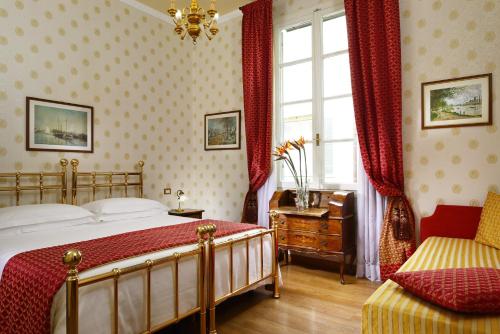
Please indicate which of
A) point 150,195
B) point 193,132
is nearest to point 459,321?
point 150,195

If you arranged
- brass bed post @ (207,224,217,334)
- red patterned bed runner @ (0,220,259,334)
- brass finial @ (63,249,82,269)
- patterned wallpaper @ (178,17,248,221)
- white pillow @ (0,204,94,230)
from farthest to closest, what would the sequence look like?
patterned wallpaper @ (178,17,248,221), white pillow @ (0,204,94,230), brass bed post @ (207,224,217,334), red patterned bed runner @ (0,220,259,334), brass finial @ (63,249,82,269)

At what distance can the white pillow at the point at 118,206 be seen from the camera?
11.4 ft

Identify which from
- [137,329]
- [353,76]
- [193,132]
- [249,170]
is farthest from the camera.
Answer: [193,132]

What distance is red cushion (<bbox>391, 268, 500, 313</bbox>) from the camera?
1369mm

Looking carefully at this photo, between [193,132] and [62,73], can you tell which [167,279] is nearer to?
[62,73]

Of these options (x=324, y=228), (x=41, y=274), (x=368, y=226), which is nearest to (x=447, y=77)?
(x=368, y=226)

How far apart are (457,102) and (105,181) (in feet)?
13.2

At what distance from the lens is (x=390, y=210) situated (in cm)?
353

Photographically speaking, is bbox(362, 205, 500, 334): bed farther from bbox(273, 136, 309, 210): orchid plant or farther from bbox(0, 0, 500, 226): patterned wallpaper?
bbox(273, 136, 309, 210): orchid plant

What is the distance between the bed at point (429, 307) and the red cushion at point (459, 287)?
0.04 metres

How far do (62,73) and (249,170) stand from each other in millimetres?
2530

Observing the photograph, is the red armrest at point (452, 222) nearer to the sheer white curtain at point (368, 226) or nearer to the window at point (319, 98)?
the sheer white curtain at point (368, 226)

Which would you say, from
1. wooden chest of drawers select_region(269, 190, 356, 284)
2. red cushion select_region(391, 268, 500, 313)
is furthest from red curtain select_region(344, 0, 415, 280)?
red cushion select_region(391, 268, 500, 313)

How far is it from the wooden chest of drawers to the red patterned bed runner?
63.9 inches
